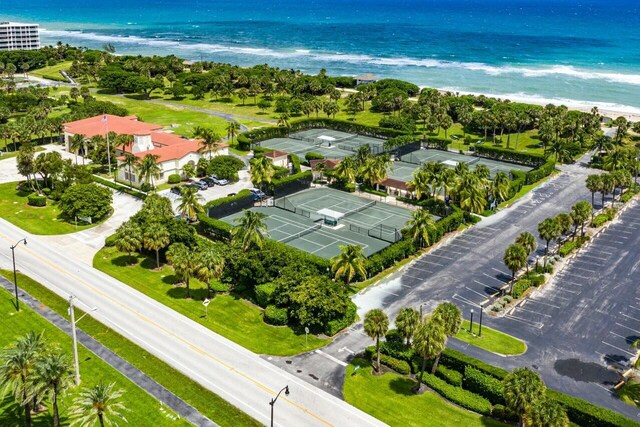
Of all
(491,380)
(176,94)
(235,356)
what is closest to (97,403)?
(235,356)

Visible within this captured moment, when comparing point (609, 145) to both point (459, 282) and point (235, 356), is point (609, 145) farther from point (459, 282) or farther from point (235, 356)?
point (235, 356)

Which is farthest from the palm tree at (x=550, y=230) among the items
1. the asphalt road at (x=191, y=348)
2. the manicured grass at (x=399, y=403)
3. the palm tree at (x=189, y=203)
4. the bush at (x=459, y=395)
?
the palm tree at (x=189, y=203)

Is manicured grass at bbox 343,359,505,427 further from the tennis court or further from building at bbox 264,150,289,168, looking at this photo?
the tennis court

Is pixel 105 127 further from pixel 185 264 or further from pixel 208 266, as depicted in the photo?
pixel 208 266

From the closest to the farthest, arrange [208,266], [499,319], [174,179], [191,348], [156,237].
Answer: [191,348] < [208,266] < [499,319] < [156,237] < [174,179]

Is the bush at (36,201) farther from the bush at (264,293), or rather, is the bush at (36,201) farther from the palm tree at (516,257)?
the palm tree at (516,257)

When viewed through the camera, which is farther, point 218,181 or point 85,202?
point 218,181

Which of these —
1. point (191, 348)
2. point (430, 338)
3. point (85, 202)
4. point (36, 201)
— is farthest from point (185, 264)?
point (36, 201)

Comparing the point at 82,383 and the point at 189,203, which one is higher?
the point at 189,203
